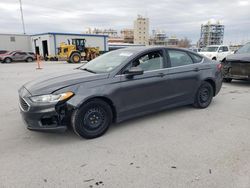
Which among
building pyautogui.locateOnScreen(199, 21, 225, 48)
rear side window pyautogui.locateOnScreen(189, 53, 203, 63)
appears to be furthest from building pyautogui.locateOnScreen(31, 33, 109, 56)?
building pyautogui.locateOnScreen(199, 21, 225, 48)

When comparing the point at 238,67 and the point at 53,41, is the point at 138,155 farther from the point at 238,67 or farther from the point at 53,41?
the point at 53,41

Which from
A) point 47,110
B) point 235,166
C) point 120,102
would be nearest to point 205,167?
point 235,166

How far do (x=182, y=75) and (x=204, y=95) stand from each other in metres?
0.94

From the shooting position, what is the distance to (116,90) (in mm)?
3529

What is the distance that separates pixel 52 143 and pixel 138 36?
345ft

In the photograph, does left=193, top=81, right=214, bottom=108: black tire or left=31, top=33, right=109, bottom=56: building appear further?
left=31, top=33, right=109, bottom=56: building

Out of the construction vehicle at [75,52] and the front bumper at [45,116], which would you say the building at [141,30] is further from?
the front bumper at [45,116]

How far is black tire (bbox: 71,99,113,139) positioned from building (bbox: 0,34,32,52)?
34027 mm

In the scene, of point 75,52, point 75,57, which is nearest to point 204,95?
point 75,57

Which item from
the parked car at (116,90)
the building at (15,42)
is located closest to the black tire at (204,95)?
the parked car at (116,90)

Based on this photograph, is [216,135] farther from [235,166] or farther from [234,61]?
[234,61]

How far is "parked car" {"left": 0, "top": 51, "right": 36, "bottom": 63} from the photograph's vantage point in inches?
953

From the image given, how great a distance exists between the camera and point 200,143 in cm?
322

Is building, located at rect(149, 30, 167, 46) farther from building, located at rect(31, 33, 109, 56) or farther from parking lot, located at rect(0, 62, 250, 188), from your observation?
parking lot, located at rect(0, 62, 250, 188)
